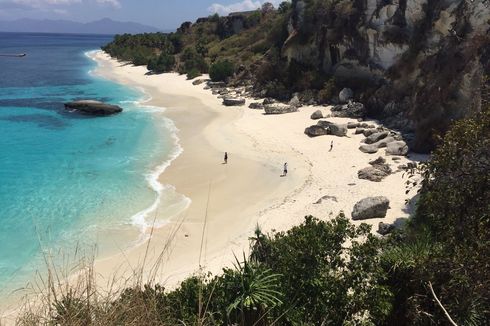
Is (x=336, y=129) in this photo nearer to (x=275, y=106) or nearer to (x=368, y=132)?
(x=368, y=132)

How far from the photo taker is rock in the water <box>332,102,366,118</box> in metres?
45.2

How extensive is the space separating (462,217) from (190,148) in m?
30.5

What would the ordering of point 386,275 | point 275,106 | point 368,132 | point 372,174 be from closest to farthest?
point 386,275 → point 372,174 → point 368,132 → point 275,106

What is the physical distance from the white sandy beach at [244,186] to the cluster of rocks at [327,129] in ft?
2.45

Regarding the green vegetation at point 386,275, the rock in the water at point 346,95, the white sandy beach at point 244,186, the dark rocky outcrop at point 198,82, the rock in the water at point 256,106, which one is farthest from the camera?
the dark rocky outcrop at point 198,82

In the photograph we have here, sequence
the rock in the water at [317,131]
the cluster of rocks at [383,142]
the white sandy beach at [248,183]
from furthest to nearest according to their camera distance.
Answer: the rock in the water at [317,131] → the cluster of rocks at [383,142] → the white sandy beach at [248,183]

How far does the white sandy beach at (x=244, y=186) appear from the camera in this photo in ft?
70.3

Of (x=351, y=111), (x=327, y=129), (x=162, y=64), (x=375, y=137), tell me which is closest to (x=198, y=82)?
(x=162, y=64)

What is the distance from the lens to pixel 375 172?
96.7ft

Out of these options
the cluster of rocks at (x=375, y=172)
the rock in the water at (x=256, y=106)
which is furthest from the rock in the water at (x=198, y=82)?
the cluster of rocks at (x=375, y=172)

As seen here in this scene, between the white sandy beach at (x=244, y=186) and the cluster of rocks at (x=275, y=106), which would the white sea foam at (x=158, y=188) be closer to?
the white sandy beach at (x=244, y=186)

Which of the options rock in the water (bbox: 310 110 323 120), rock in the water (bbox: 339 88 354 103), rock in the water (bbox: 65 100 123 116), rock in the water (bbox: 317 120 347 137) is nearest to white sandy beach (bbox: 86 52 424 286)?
rock in the water (bbox: 317 120 347 137)

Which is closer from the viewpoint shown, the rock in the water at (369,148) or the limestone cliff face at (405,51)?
the limestone cliff face at (405,51)

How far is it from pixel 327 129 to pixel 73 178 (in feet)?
72.5
